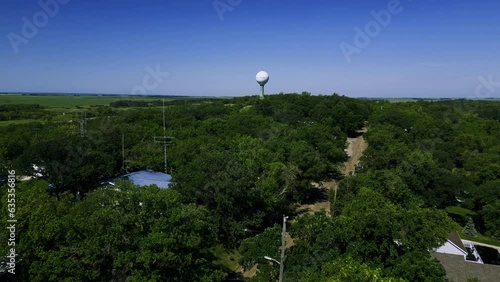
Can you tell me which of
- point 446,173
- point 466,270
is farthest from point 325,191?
point 466,270

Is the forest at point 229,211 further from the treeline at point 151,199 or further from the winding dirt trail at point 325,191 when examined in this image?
the winding dirt trail at point 325,191

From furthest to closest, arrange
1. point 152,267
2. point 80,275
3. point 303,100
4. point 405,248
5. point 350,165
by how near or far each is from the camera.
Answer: point 303,100 < point 350,165 < point 405,248 < point 152,267 < point 80,275

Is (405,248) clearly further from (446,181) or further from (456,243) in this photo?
(446,181)

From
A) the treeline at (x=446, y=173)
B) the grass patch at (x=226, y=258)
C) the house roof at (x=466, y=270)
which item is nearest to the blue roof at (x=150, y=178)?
the grass patch at (x=226, y=258)

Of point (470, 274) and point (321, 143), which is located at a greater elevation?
point (321, 143)

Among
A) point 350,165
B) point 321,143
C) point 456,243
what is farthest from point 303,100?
point 456,243

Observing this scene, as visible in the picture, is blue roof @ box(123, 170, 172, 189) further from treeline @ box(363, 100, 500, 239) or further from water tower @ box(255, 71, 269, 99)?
water tower @ box(255, 71, 269, 99)
